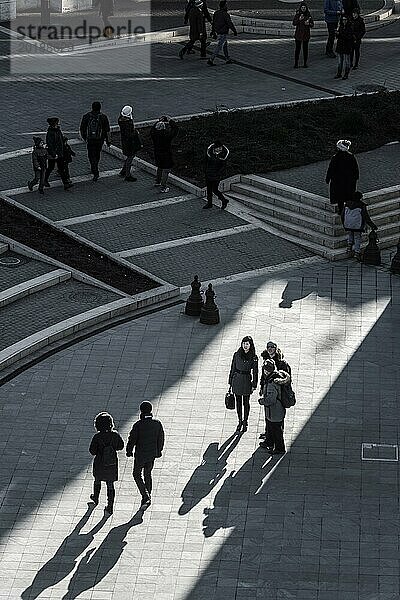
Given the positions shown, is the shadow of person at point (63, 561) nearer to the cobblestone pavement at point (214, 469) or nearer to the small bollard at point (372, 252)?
the cobblestone pavement at point (214, 469)

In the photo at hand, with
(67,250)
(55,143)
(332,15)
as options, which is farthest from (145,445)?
(332,15)

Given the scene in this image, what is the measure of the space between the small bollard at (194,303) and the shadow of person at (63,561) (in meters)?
5.63

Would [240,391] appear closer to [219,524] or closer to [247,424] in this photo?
[247,424]

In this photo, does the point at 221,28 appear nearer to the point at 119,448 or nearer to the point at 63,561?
the point at 119,448

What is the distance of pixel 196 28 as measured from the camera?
3350 centimetres

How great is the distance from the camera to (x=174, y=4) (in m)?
38.6

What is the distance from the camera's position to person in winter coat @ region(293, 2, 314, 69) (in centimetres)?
3228

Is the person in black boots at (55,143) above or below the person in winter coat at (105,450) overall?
above

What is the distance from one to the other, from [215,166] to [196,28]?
1054 cm

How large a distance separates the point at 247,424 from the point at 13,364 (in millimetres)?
3726

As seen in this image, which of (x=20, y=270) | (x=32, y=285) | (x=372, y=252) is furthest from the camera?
(x=372, y=252)

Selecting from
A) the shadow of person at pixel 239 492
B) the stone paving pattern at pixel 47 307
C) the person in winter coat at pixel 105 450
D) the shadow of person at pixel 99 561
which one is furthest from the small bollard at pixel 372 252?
the shadow of person at pixel 99 561

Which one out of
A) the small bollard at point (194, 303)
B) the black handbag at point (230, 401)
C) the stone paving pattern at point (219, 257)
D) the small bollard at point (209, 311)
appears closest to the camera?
the black handbag at point (230, 401)

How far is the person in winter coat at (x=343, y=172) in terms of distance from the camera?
23.0 metres
